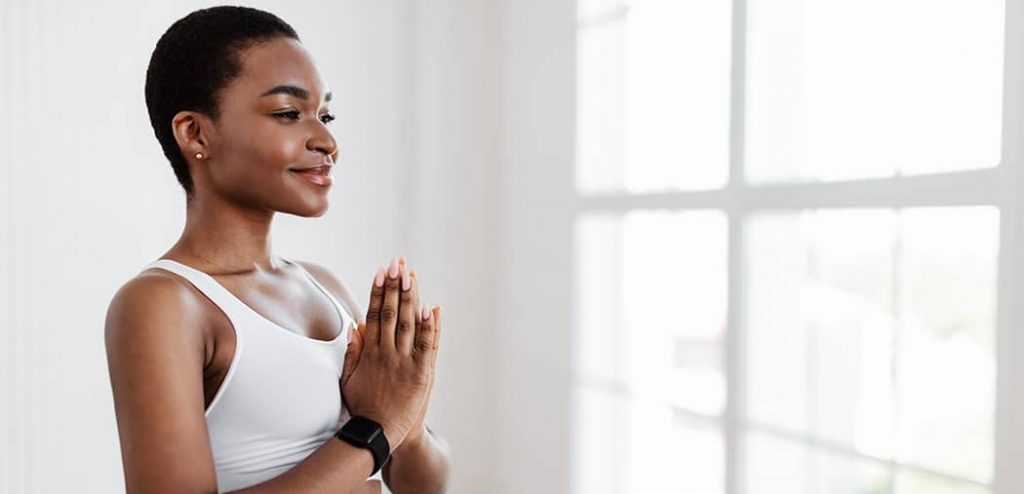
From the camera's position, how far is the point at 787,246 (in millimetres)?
1732

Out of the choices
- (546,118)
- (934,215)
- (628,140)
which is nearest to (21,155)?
(546,118)

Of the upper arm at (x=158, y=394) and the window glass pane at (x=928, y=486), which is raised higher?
the upper arm at (x=158, y=394)

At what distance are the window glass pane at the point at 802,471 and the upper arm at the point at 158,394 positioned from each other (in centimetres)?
102

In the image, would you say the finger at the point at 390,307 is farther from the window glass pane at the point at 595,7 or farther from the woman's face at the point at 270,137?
the window glass pane at the point at 595,7

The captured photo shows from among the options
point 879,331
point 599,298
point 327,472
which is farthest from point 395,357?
point 599,298

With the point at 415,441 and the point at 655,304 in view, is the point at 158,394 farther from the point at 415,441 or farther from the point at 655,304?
the point at 655,304

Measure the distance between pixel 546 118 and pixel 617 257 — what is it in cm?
45

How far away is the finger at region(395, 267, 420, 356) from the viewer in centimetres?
118

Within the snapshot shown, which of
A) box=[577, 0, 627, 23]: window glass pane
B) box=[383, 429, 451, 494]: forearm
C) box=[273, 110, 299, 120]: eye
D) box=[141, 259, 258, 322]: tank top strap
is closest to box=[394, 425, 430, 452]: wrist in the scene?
box=[383, 429, 451, 494]: forearm

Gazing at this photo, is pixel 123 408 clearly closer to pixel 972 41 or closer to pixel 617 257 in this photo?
pixel 972 41

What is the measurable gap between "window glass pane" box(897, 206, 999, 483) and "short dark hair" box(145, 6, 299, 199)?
3.14ft

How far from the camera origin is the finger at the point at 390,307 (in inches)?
46.2

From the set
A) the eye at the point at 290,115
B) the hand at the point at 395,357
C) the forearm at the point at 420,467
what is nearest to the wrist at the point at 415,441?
the forearm at the point at 420,467

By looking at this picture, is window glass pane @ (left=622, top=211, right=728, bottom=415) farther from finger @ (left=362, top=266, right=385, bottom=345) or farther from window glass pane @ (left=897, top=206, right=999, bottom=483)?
finger @ (left=362, top=266, right=385, bottom=345)
